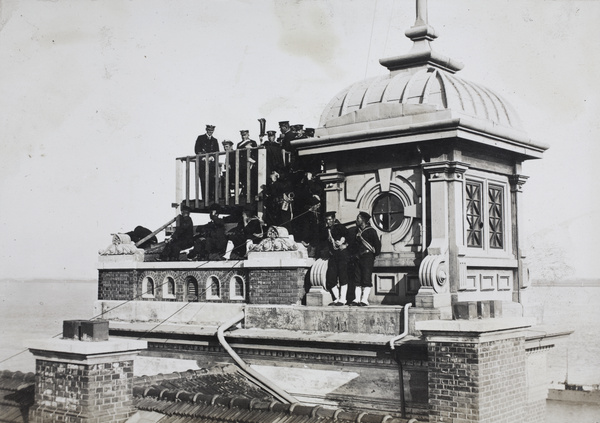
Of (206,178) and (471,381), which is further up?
(206,178)

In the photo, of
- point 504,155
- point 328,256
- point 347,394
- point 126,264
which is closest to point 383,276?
point 328,256

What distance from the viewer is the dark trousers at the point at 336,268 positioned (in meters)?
14.7

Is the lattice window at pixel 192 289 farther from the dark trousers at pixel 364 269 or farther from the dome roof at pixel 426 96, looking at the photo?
the dome roof at pixel 426 96

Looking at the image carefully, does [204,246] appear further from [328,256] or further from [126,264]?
[328,256]

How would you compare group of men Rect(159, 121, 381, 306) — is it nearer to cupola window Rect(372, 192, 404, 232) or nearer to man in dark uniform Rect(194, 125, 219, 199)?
man in dark uniform Rect(194, 125, 219, 199)

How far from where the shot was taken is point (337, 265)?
1481 cm

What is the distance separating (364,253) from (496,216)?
3.21 meters

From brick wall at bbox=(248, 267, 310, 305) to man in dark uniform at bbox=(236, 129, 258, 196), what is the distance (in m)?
3.03

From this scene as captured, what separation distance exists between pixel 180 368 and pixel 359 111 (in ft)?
20.9

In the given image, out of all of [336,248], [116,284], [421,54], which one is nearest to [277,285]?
[336,248]

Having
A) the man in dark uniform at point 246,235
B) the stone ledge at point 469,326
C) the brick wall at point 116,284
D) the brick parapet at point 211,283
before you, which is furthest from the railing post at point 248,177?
the stone ledge at point 469,326

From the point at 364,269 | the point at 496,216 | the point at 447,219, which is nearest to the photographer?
the point at 447,219

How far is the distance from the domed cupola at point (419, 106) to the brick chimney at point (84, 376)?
6732mm

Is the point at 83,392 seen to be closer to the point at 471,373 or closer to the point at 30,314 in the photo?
the point at 471,373
